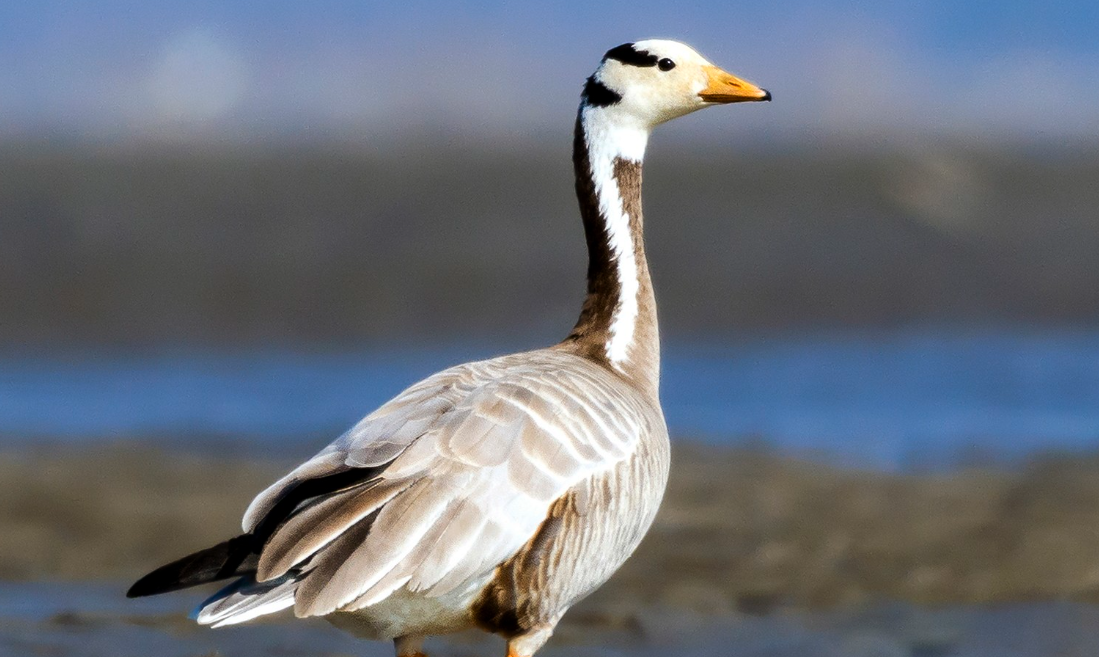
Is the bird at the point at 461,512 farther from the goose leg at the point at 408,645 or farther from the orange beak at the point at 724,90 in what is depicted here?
the orange beak at the point at 724,90

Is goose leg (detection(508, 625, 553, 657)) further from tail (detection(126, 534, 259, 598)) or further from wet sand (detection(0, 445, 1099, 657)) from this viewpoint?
wet sand (detection(0, 445, 1099, 657))

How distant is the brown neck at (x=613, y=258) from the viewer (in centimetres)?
777

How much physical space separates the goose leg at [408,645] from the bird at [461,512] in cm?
1

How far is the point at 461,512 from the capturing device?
5.97 m

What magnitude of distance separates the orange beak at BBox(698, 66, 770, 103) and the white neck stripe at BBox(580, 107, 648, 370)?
380 mm

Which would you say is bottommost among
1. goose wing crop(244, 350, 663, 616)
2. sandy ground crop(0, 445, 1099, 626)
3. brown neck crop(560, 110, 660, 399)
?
sandy ground crop(0, 445, 1099, 626)

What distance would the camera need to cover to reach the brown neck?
25.5 ft

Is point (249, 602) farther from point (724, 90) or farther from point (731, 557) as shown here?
point (731, 557)

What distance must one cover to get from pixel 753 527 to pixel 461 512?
485cm

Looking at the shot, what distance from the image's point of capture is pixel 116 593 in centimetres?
914

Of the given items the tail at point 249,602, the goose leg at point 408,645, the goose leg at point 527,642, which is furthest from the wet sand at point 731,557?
the tail at point 249,602

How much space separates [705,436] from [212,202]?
36.2 feet

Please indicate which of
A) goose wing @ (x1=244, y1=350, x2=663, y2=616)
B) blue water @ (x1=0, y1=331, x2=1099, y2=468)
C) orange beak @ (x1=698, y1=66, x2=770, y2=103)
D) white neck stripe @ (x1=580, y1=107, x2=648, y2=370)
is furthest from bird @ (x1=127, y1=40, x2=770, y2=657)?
blue water @ (x1=0, y1=331, x2=1099, y2=468)

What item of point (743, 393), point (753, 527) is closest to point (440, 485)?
point (753, 527)
